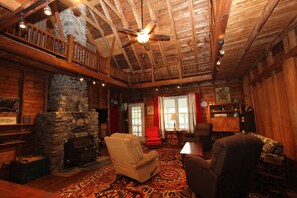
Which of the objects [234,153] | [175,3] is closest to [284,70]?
[234,153]

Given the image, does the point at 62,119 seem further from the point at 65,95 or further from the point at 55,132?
the point at 65,95

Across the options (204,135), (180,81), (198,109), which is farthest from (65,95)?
(198,109)

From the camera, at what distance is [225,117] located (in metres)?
6.38

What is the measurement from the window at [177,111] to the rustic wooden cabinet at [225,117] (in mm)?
1211

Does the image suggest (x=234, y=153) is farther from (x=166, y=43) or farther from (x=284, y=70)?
(x=166, y=43)

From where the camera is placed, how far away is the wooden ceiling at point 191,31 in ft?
8.21

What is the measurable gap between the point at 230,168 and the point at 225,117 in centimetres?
465

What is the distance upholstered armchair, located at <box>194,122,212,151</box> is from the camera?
19.2ft

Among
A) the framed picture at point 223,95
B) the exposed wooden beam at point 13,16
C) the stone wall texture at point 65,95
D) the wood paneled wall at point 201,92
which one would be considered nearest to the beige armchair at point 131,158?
the stone wall texture at point 65,95

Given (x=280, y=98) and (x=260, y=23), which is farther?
(x=280, y=98)

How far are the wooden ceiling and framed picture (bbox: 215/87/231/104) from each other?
712 millimetres

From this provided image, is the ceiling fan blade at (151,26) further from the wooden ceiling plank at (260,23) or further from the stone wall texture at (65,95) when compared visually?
the stone wall texture at (65,95)

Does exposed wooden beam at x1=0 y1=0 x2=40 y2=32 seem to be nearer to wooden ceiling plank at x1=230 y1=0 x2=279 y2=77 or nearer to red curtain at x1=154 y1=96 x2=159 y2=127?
wooden ceiling plank at x1=230 y1=0 x2=279 y2=77

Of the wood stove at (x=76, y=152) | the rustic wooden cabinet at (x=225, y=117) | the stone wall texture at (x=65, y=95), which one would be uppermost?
the stone wall texture at (x=65, y=95)
